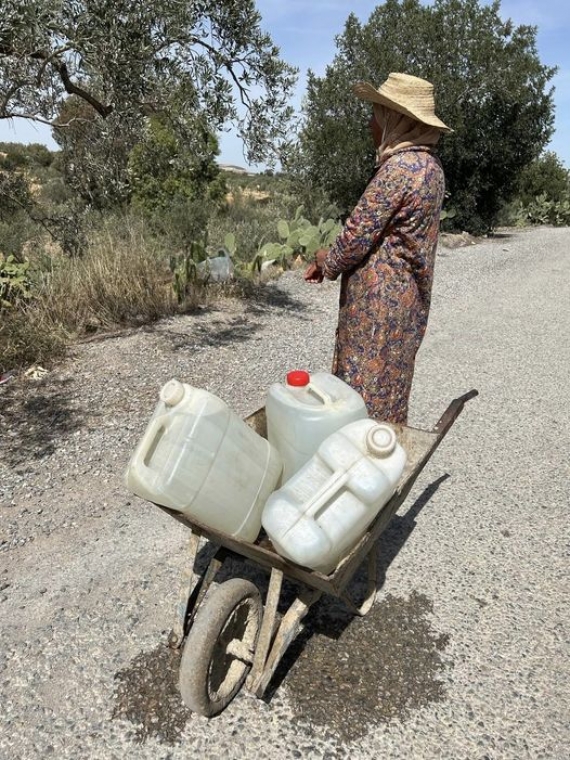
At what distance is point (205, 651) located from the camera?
2.01 metres

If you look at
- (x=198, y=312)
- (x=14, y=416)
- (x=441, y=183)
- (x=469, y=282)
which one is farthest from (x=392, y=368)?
(x=469, y=282)

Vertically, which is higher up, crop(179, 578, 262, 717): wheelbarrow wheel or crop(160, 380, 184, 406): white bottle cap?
crop(160, 380, 184, 406): white bottle cap

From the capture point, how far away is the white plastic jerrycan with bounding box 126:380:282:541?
205cm

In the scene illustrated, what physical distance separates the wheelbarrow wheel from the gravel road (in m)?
0.12

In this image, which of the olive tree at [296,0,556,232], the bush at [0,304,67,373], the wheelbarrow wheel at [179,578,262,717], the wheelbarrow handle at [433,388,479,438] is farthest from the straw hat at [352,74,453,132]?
the olive tree at [296,0,556,232]

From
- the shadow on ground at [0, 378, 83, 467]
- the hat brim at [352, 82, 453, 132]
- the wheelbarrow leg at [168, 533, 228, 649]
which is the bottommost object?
the shadow on ground at [0, 378, 83, 467]

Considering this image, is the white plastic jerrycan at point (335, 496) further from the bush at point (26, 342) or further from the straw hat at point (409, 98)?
the bush at point (26, 342)

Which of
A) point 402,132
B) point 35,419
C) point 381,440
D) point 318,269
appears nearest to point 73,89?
point 35,419

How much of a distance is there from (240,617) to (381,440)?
89 centimetres

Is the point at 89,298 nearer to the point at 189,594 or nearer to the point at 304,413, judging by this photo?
the point at 189,594

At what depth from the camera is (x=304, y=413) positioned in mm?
2240

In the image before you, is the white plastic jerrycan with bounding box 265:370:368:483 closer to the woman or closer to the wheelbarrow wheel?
the wheelbarrow wheel

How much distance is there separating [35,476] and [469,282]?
803 cm

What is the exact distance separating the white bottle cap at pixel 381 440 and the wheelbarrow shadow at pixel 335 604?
1055 mm
